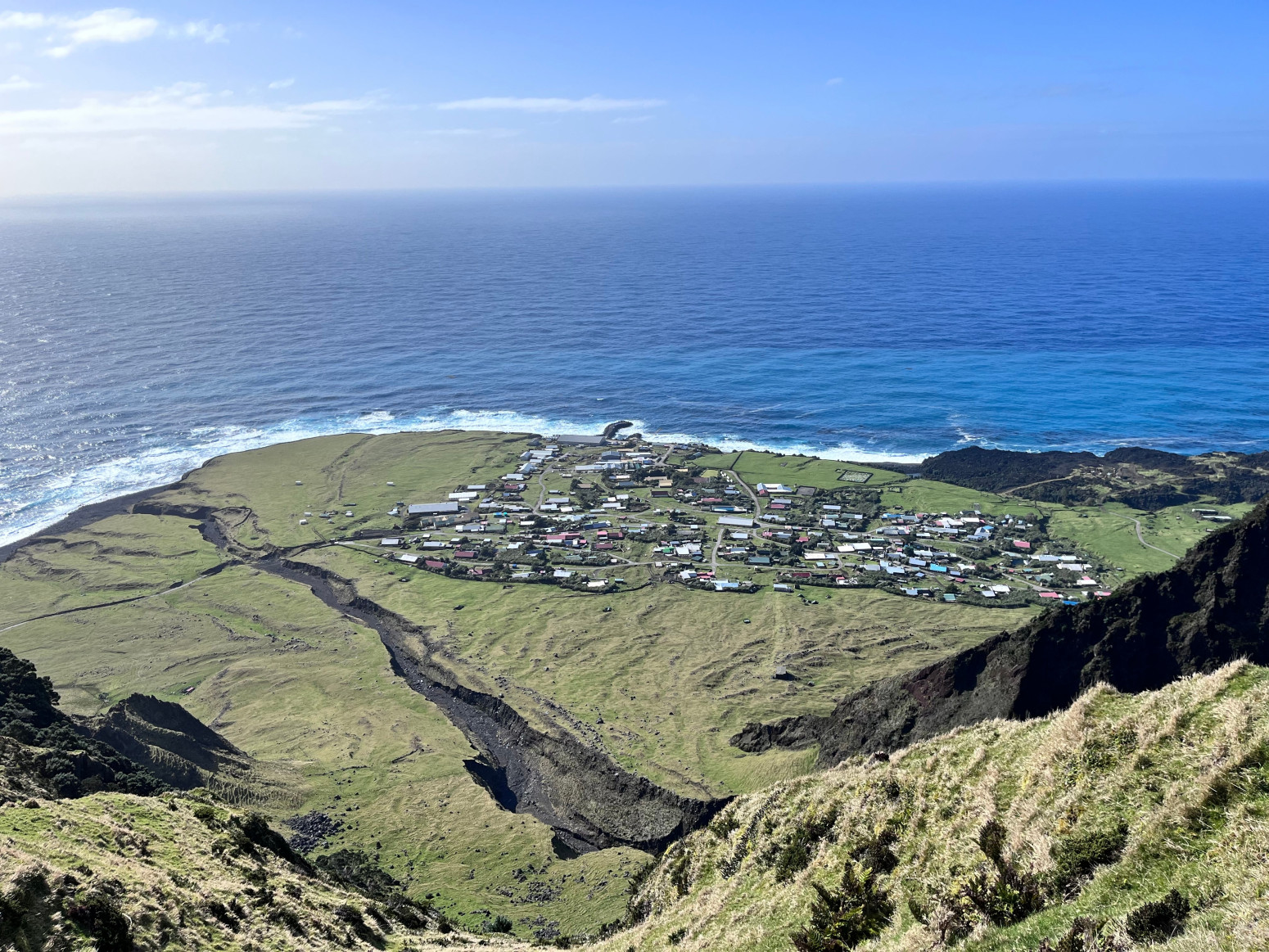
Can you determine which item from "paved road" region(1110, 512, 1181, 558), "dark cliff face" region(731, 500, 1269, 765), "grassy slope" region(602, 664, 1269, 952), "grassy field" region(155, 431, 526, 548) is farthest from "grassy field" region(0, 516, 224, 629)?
"paved road" region(1110, 512, 1181, 558)

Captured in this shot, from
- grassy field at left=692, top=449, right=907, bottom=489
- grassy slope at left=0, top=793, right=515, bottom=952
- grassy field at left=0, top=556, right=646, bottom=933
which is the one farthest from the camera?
grassy field at left=692, top=449, right=907, bottom=489

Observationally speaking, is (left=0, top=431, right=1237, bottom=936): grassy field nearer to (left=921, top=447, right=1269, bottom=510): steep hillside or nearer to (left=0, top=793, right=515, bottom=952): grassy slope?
(left=921, top=447, right=1269, bottom=510): steep hillside

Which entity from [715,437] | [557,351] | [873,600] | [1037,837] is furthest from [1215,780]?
[557,351]

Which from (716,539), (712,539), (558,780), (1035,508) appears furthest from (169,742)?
(1035,508)

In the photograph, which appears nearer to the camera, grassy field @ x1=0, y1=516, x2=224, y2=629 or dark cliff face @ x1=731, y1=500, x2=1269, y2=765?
dark cliff face @ x1=731, y1=500, x2=1269, y2=765

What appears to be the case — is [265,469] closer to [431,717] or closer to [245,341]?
[431,717]
